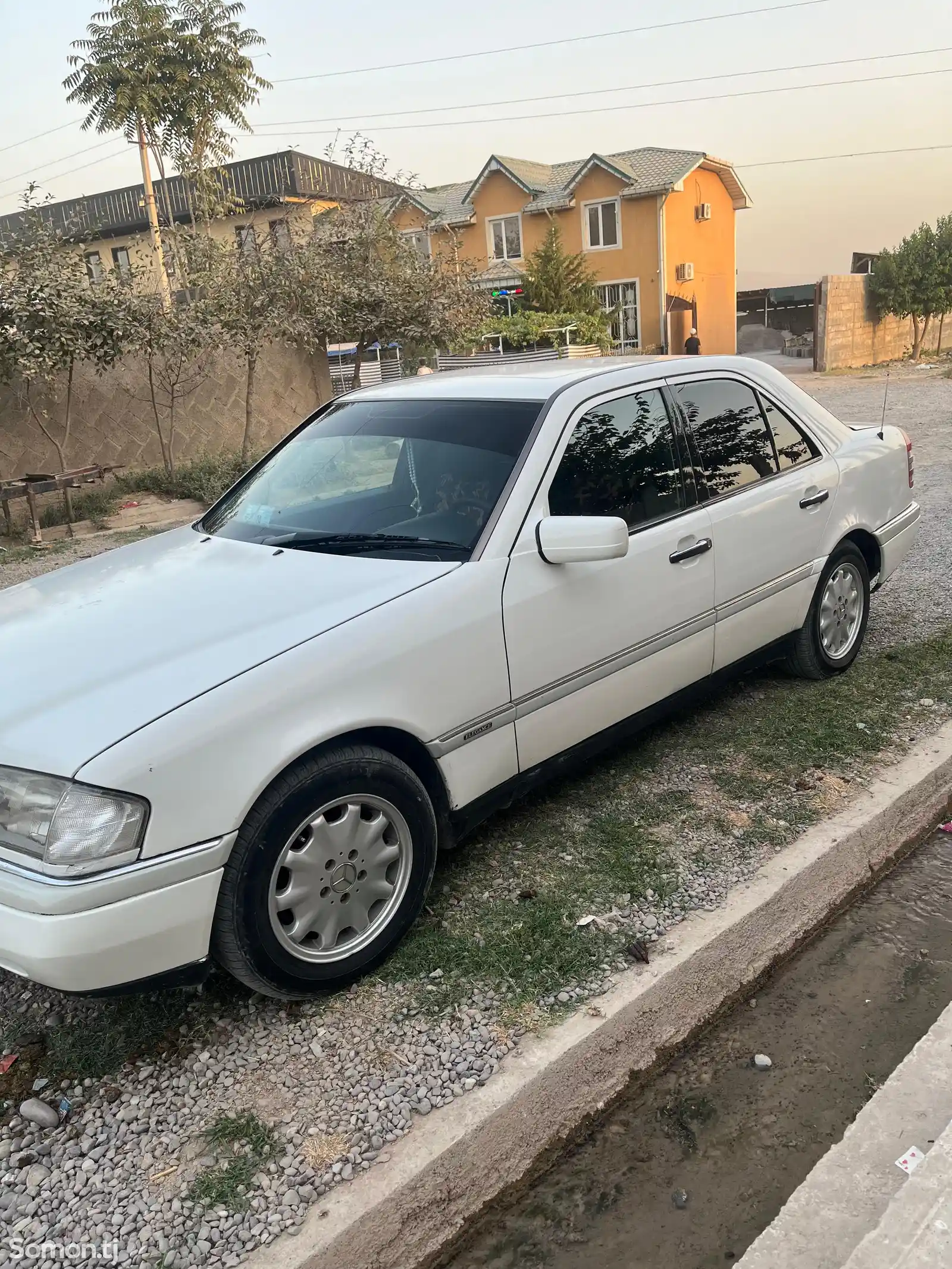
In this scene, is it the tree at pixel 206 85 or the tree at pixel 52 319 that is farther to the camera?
the tree at pixel 206 85

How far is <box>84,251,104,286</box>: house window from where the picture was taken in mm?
12062

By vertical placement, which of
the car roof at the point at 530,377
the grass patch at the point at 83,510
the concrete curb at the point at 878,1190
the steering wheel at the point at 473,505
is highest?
the car roof at the point at 530,377

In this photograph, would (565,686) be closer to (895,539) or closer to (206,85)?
(895,539)

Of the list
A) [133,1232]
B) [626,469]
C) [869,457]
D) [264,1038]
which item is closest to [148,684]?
[264,1038]

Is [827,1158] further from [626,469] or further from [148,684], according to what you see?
[626,469]

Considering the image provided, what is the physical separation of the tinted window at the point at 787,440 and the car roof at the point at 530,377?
0.75ft

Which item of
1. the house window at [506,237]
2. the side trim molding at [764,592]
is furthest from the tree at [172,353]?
the house window at [506,237]

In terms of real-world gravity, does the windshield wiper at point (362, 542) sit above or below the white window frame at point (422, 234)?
below

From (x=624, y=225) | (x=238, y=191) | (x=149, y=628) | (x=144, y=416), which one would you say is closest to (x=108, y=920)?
(x=149, y=628)

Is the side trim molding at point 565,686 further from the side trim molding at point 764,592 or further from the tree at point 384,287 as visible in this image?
the tree at point 384,287

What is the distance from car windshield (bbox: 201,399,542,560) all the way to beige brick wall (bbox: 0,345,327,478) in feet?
31.9

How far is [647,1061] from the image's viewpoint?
268cm

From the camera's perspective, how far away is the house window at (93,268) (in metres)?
12.1

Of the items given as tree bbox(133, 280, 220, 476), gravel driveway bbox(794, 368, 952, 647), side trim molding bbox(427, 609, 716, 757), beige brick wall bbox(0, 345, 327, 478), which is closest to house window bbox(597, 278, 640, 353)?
gravel driveway bbox(794, 368, 952, 647)
